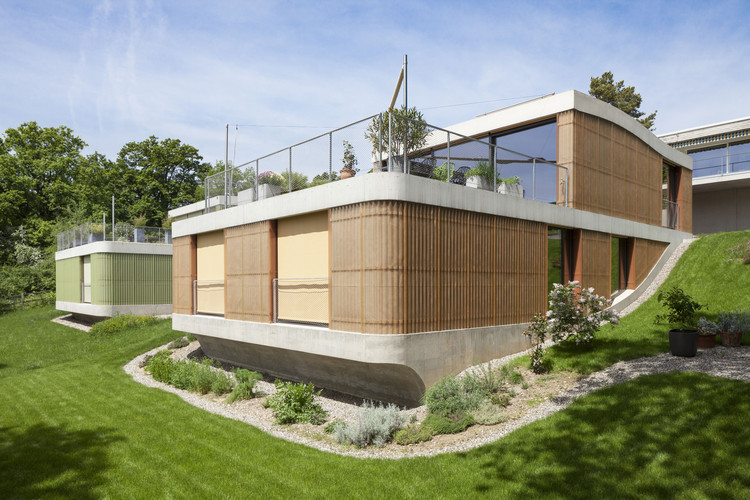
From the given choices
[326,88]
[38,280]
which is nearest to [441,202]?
[326,88]

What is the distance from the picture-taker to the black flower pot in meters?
10.5

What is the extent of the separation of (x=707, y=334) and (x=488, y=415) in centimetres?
603

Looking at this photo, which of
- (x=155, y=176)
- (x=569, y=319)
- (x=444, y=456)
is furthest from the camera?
(x=155, y=176)

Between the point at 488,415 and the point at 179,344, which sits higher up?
the point at 488,415

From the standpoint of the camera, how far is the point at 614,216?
17.9 m

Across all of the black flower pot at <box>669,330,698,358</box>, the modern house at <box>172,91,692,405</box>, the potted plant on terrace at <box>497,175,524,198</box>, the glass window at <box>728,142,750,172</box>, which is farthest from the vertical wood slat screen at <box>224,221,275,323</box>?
the glass window at <box>728,142,750,172</box>

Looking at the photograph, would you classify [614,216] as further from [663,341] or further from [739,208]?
[739,208]

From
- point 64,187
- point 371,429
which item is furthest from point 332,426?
point 64,187

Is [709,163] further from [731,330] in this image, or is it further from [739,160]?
[731,330]

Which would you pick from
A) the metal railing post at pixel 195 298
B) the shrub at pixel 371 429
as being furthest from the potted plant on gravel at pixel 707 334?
the metal railing post at pixel 195 298

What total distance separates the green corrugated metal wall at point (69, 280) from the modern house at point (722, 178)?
121ft

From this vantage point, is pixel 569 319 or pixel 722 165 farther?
pixel 722 165

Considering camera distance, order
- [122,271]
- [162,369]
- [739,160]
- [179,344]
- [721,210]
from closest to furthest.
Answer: [162,369] < [179,344] < [739,160] < [122,271] < [721,210]

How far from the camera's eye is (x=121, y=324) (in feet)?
84.8
